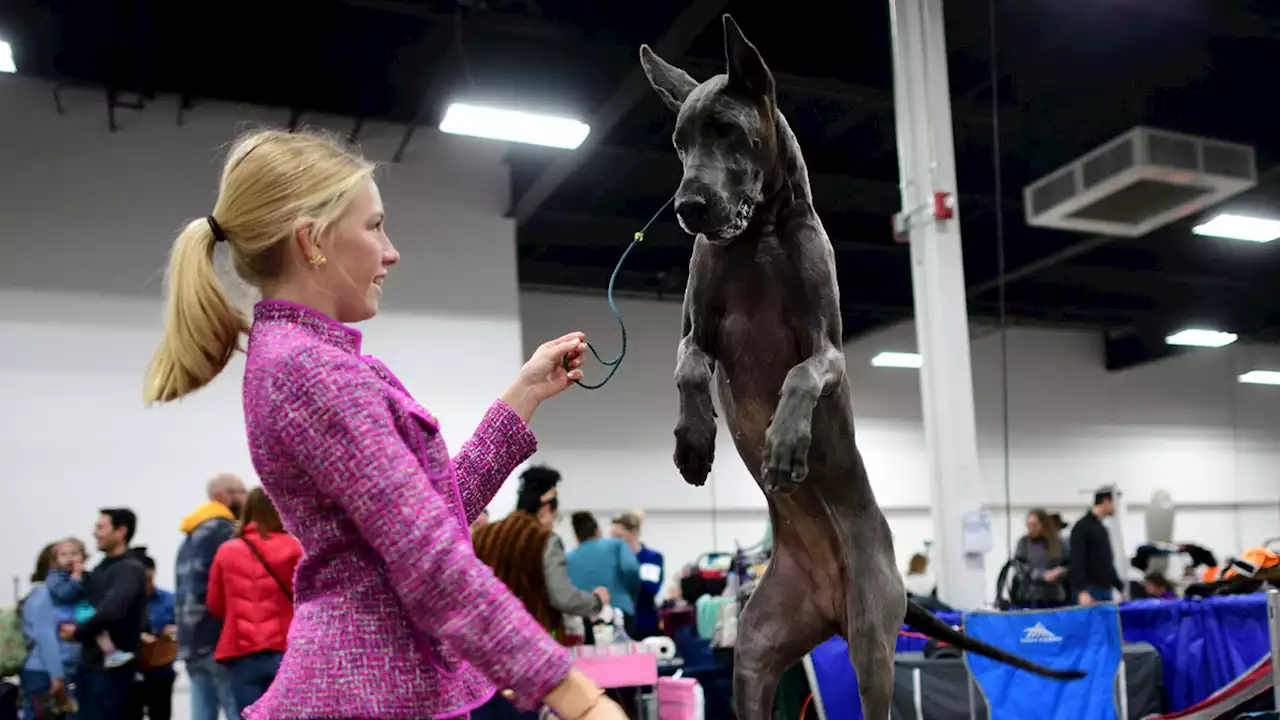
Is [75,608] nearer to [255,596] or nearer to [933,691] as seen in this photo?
[255,596]

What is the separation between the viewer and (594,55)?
23.9ft

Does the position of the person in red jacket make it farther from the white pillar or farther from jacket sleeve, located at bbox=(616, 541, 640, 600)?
the white pillar

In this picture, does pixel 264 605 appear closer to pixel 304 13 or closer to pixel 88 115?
pixel 304 13

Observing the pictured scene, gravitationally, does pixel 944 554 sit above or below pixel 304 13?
below

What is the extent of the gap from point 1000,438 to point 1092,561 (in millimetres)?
8452

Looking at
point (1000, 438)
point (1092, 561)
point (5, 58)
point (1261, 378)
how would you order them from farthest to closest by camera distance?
point (1000, 438)
point (1261, 378)
point (1092, 561)
point (5, 58)

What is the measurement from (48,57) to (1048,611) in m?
7.49

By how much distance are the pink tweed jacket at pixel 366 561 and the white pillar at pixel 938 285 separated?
13.5 feet

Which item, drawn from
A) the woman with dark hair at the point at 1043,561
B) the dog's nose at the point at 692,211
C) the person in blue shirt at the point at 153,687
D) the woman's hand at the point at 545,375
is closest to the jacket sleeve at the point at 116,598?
the person in blue shirt at the point at 153,687

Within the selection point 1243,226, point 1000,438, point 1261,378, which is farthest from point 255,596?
point 1261,378

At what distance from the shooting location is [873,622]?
146 centimetres

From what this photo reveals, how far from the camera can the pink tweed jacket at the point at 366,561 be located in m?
0.90

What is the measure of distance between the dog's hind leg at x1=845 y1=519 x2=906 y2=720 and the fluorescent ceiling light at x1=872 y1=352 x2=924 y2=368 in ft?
43.2

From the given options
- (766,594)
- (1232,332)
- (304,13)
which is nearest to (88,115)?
(304,13)
